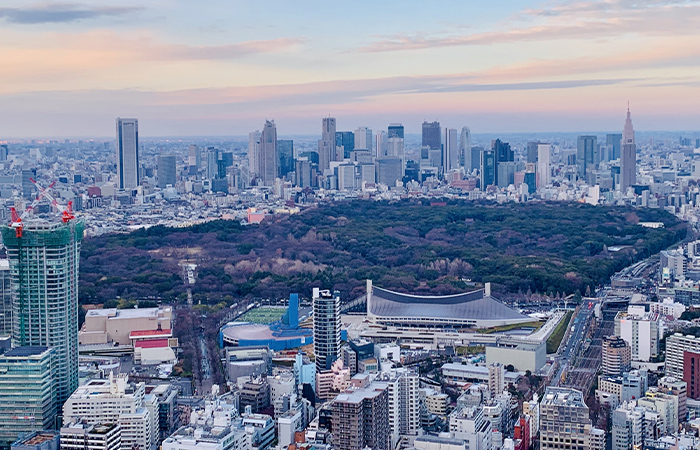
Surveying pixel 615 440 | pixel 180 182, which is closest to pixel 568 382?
pixel 615 440

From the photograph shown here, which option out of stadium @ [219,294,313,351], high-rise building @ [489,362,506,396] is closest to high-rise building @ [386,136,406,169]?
stadium @ [219,294,313,351]

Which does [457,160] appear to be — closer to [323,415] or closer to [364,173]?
[364,173]

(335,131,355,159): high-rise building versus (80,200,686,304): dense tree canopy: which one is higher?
(335,131,355,159): high-rise building

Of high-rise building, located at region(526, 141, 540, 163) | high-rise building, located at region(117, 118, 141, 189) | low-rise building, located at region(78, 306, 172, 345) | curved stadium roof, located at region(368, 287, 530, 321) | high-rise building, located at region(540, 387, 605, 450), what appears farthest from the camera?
high-rise building, located at region(526, 141, 540, 163)

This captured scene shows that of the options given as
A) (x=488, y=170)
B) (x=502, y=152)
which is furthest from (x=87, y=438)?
(x=502, y=152)

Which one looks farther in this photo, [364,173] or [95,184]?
[364,173]

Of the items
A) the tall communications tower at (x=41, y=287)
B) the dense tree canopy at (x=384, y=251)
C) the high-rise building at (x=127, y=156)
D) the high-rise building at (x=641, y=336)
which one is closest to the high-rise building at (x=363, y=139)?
the high-rise building at (x=127, y=156)

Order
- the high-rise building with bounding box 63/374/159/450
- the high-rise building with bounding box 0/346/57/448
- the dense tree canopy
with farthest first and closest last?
the dense tree canopy < the high-rise building with bounding box 0/346/57/448 < the high-rise building with bounding box 63/374/159/450

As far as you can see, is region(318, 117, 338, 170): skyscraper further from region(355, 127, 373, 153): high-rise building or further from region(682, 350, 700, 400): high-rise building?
region(682, 350, 700, 400): high-rise building
